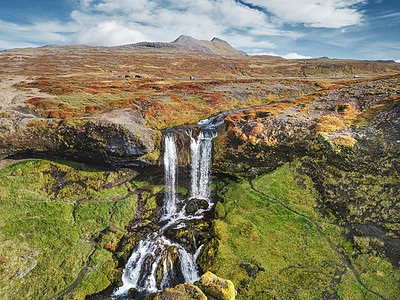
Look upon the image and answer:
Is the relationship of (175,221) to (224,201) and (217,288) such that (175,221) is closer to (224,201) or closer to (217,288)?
(224,201)

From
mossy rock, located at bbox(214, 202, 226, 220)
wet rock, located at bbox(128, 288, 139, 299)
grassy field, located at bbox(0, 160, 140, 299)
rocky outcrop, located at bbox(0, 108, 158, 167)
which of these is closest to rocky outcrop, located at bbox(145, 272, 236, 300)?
wet rock, located at bbox(128, 288, 139, 299)

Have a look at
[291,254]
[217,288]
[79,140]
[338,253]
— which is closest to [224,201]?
[291,254]

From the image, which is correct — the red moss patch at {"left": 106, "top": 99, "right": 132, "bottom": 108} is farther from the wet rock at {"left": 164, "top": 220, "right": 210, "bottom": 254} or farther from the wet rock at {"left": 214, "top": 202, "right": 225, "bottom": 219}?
the wet rock at {"left": 214, "top": 202, "right": 225, "bottom": 219}

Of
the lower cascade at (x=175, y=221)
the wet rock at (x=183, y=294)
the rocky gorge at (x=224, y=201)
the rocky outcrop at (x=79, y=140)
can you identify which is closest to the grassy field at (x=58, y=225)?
the rocky gorge at (x=224, y=201)

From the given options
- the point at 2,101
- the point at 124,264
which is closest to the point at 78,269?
the point at 124,264

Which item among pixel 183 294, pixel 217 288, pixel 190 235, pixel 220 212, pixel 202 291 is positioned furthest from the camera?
pixel 220 212

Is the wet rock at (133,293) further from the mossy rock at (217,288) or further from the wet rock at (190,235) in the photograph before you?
the mossy rock at (217,288)
